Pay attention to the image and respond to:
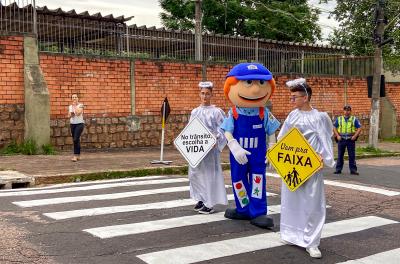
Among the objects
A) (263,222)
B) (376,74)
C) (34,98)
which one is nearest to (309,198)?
(263,222)

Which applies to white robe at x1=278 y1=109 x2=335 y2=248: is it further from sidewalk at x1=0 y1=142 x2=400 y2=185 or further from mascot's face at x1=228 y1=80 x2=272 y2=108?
sidewalk at x1=0 y1=142 x2=400 y2=185

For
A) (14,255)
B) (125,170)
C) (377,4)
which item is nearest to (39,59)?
(125,170)

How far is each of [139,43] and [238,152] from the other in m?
11.4

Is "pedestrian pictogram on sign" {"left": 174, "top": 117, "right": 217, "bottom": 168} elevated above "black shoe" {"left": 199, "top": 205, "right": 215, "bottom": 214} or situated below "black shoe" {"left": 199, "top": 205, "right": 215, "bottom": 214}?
above

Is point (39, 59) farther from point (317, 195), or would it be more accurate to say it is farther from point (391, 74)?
point (391, 74)

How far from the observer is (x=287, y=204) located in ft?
19.3

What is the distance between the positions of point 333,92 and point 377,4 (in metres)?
5.25

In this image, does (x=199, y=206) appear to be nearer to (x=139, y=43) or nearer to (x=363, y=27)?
(x=139, y=43)

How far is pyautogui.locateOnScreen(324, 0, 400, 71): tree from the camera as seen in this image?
2127cm

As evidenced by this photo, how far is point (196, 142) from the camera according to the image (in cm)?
745

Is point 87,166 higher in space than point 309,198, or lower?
lower

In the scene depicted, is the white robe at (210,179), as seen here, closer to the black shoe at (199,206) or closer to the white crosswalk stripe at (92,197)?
the black shoe at (199,206)

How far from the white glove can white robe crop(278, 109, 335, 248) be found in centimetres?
71

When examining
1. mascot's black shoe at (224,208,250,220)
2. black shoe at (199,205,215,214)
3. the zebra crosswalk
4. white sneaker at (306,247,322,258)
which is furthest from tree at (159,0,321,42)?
white sneaker at (306,247,322,258)
